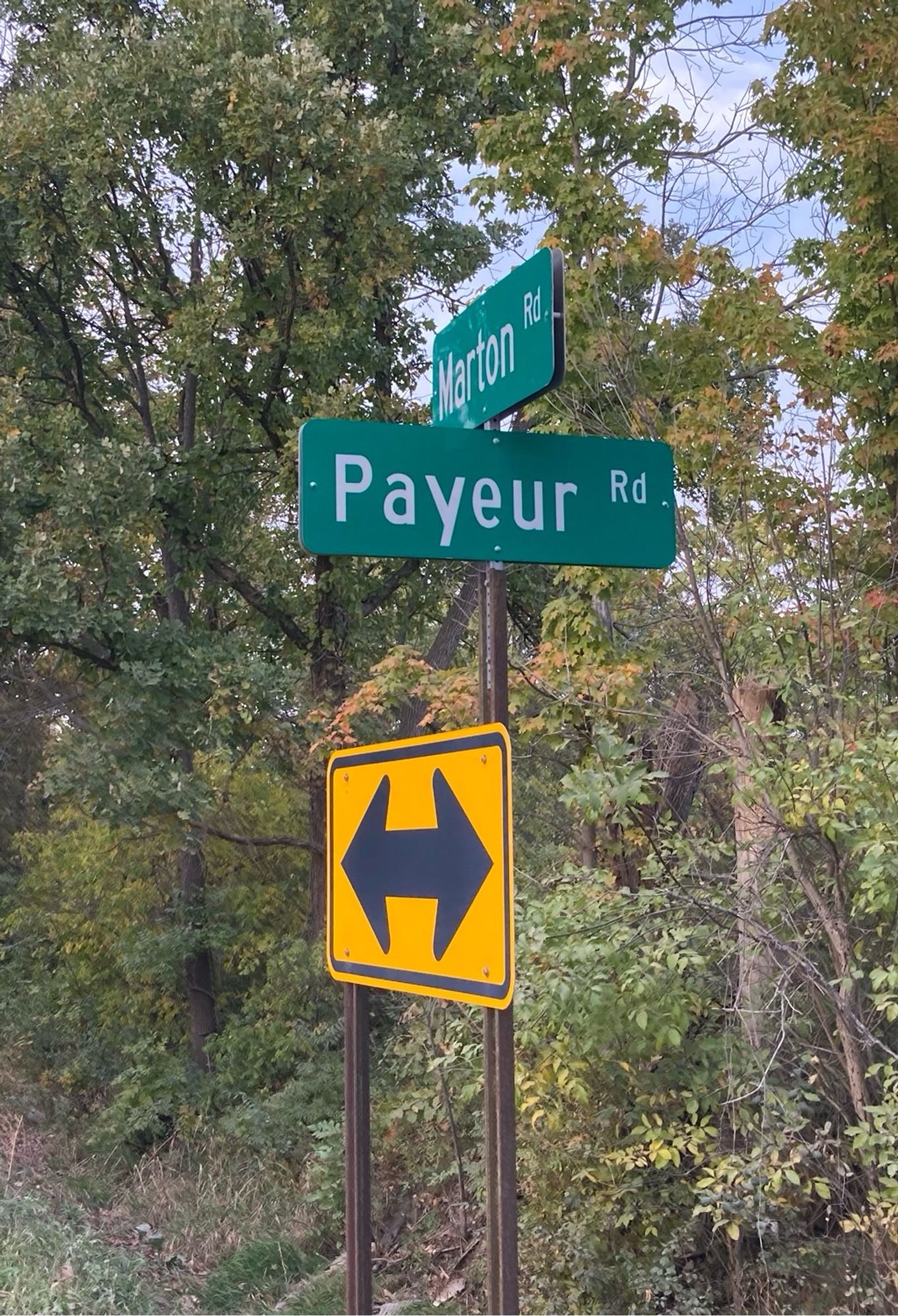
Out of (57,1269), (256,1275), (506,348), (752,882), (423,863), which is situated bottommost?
(256,1275)

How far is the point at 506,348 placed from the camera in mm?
2633

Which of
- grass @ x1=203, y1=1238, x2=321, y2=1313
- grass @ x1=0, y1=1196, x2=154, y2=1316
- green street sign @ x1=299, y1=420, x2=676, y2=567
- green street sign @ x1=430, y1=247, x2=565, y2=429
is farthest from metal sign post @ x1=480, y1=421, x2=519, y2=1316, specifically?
grass @ x1=203, y1=1238, x2=321, y2=1313

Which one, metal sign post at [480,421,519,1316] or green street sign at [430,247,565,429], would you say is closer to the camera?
metal sign post at [480,421,519,1316]

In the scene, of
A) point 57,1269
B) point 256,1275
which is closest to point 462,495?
point 57,1269

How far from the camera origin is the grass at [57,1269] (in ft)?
16.6

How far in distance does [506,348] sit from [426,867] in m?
1.10

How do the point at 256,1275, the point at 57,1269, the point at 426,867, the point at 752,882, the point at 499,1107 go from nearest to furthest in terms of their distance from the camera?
1. the point at 499,1107
2. the point at 426,867
3. the point at 752,882
4. the point at 57,1269
5. the point at 256,1275

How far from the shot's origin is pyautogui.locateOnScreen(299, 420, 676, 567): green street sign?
254cm

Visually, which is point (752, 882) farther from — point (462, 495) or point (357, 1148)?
point (462, 495)

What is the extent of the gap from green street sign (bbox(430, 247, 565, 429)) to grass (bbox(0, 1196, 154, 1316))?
408 centimetres

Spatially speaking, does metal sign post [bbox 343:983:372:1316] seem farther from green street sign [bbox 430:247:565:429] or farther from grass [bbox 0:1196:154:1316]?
grass [bbox 0:1196:154:1316]

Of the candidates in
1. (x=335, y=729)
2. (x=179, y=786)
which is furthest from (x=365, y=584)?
(x=179, y=786)

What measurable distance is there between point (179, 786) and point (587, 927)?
4.94 m

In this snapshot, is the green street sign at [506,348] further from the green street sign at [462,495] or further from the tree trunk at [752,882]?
the tree trunk at [752,882]
